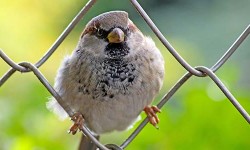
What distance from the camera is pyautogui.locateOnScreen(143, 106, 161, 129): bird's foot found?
1.24 metres

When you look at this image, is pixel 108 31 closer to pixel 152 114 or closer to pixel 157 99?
pixel 152 114

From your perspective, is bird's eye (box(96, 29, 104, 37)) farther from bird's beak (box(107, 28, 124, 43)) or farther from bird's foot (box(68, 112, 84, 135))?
bird's foot (box(68, 112, 84, 135))

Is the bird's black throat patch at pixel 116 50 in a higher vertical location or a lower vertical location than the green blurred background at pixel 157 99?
higher

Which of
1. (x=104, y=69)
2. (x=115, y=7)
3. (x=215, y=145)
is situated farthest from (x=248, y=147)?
(x=115, y=7)

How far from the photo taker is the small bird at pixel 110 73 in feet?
4.02

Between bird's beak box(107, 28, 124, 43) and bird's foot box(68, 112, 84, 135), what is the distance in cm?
14

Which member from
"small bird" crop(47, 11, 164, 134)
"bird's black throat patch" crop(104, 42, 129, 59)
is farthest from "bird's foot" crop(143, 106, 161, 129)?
"bird's black throat patch" crop(104, 42, 129, 59)

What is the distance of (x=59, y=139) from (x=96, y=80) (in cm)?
23

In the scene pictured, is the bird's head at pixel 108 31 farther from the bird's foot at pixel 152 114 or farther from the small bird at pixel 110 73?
the bird's foot at pixel 152 114

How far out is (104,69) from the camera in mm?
1236

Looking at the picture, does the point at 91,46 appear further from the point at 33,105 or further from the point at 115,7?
the point at 115,7

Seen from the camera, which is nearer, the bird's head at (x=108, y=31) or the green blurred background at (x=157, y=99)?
the bird's head at (x=108, y=31)

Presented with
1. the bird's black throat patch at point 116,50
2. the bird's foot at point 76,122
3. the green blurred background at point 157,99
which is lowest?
the green blurred background at point 157,99

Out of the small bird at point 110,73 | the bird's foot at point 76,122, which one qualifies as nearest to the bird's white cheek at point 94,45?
the small bird at point 110,73
